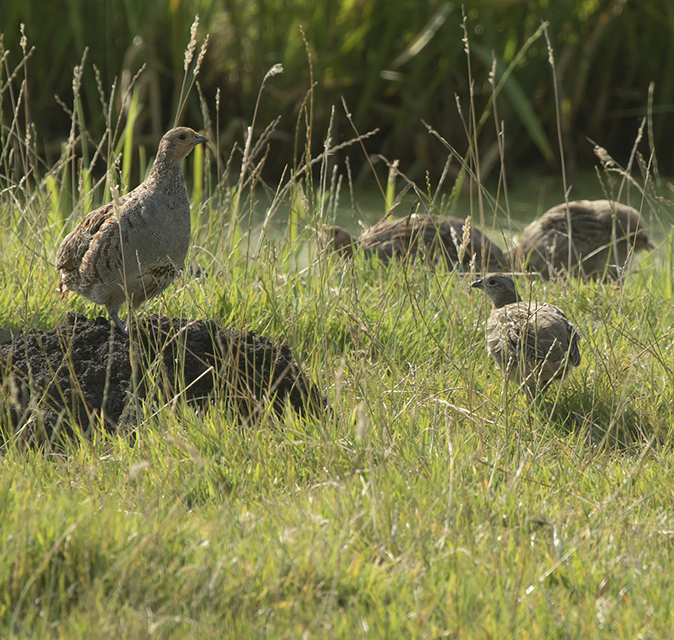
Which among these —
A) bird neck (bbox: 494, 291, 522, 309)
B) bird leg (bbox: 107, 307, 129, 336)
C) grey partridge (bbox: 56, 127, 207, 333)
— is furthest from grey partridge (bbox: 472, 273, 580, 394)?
bird leg (bbox: 107, 307, 129, 336)

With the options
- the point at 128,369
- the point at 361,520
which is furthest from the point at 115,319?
the point at 361,520

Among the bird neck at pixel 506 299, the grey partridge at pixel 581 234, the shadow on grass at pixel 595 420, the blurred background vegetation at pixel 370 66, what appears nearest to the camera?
the shadow on grass at pixel 595 420

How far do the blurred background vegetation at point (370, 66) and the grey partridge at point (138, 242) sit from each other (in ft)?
9.05

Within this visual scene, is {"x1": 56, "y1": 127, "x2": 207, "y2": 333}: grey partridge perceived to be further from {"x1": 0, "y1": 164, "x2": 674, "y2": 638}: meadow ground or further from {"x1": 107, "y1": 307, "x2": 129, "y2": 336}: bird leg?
{"x1": 0, "y1": 164, "x2": 674, "y2": 638}: meadow ground

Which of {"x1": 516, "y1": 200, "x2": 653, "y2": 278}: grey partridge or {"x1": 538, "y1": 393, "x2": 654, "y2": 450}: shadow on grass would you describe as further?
{"x1": 516, "y1": 200, "x2": 653, "y2": 278}: grey partridge

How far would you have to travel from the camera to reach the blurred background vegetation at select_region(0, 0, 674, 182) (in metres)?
5.69

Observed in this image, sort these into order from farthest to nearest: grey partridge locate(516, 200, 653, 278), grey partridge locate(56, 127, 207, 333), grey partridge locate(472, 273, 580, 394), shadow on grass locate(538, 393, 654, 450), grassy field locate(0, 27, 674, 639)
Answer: grey partridge locate(516, 200, 653, 278), grey partridge locate(56, 127, 207, 333), grey partridge locate(472, 273, 580, 394), shadow on grass locate(538, 393, 654, 450), grassy field locate(0, 27, 674, 639)

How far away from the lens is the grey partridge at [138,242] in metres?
2.80

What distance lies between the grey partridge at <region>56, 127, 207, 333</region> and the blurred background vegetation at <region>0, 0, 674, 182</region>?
9.05 feet

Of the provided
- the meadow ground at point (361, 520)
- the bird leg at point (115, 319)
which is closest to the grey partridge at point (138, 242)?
the bird leg at point (115, 319)

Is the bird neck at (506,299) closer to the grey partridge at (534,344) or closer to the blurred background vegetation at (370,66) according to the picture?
the grey partridge at (534,344)

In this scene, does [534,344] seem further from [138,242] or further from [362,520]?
[138,242]

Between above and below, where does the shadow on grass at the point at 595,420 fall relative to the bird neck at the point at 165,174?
below

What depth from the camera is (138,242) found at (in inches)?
110
